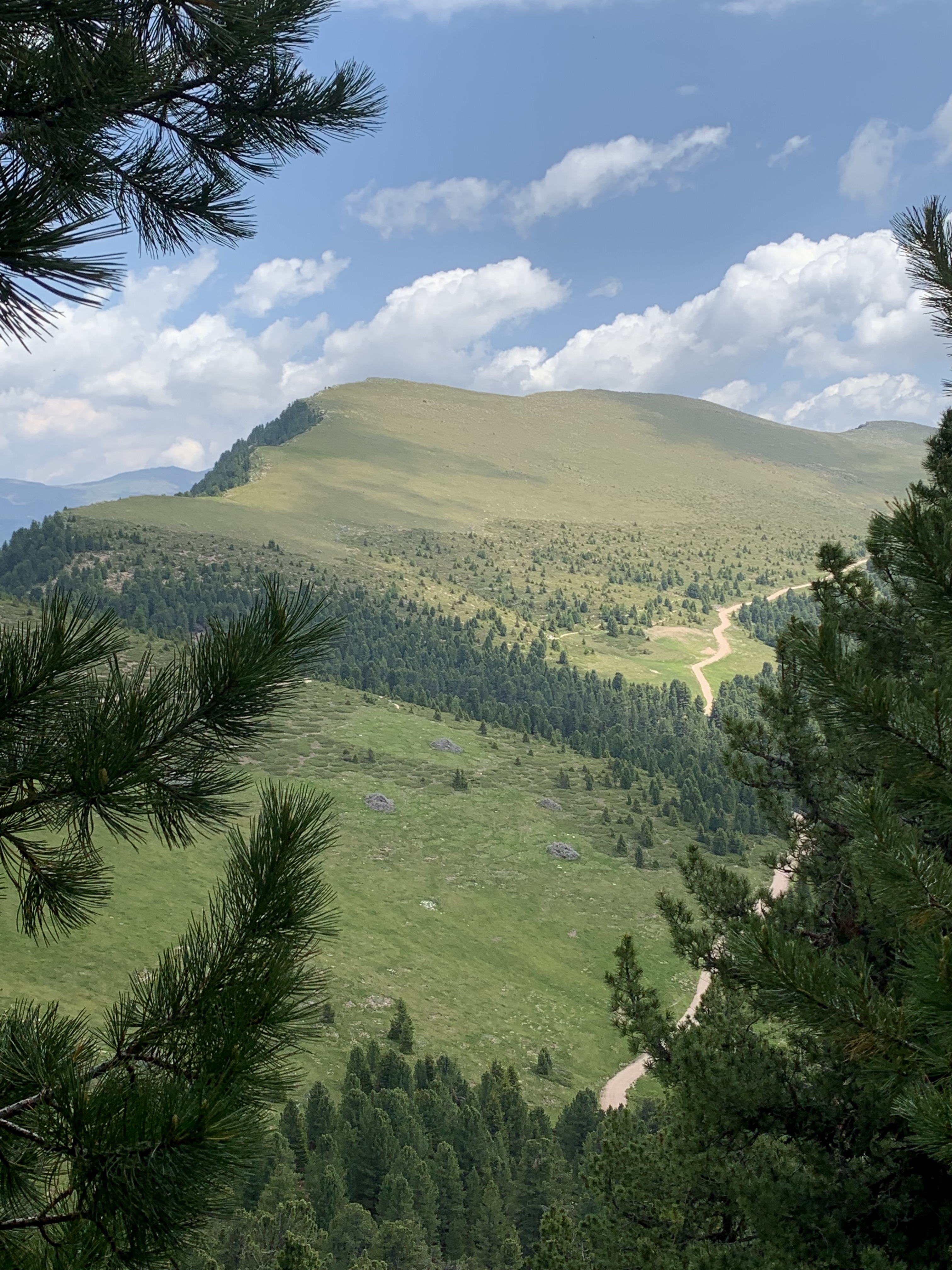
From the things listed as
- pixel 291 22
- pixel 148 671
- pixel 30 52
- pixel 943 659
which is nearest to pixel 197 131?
pixel 291 22

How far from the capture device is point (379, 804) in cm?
9231

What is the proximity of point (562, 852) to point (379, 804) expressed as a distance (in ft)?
66.6

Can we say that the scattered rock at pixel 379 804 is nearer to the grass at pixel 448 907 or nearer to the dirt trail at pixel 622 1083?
the grass at pixel 448 907

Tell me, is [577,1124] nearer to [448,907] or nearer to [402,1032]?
[402,1032]

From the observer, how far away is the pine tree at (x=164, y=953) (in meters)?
2.73

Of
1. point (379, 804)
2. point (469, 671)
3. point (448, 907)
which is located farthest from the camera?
point (469, 671)

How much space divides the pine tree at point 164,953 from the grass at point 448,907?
36.4 metres

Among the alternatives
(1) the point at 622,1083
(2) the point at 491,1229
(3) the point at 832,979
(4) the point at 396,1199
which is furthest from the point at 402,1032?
(3) the point at 832,979

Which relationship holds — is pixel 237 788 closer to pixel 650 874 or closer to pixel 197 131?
pixel 197 131

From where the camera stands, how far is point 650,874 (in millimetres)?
89188

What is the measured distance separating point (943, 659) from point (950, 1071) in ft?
19.6

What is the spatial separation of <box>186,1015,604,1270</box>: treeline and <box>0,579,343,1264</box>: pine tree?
27525mm

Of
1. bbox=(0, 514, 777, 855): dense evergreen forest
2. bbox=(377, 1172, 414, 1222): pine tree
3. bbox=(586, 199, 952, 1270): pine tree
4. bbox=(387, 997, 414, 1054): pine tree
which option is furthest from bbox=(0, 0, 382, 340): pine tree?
bbox=(0, 514, 777, 855): dense evergreen forest

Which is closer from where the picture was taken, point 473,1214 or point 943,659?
point 943,659
